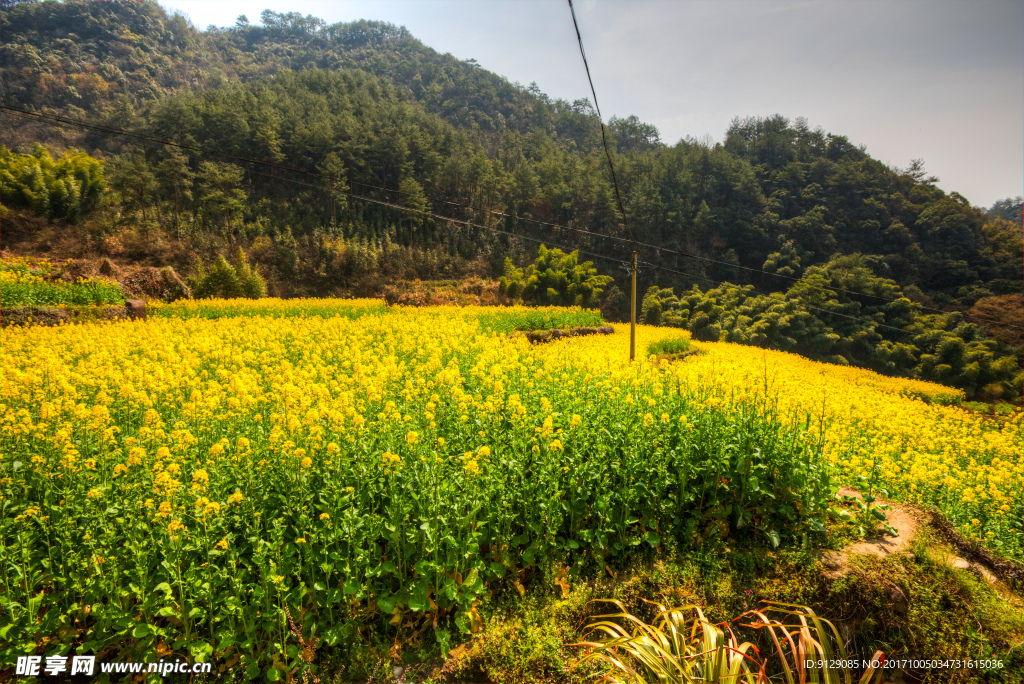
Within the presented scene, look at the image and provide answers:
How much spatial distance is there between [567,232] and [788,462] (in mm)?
→ 43781

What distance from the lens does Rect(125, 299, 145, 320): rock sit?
12367 millimetres

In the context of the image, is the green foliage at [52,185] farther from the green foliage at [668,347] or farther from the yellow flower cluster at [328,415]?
the green foliage at [668,347]

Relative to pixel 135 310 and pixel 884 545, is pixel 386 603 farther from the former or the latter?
pixel 135 310

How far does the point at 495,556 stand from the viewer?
2.99 m

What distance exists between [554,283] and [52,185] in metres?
33.0

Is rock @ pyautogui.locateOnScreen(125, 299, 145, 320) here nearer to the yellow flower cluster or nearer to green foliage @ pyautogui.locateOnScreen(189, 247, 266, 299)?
the yellow flower cluster

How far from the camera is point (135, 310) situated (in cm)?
1259

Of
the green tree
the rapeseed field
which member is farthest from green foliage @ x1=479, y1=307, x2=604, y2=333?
the green tree

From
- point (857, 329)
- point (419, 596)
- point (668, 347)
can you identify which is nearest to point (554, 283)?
point (668, 347)

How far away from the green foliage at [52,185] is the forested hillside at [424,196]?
15cm

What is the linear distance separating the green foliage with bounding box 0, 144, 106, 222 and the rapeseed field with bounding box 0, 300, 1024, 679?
33499mm

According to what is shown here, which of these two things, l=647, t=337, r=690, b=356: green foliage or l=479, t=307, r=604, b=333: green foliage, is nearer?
l=647, t=337, r=690, b=356: green foliage

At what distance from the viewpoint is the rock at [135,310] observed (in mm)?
12367

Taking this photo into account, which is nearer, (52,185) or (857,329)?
(52,185)
